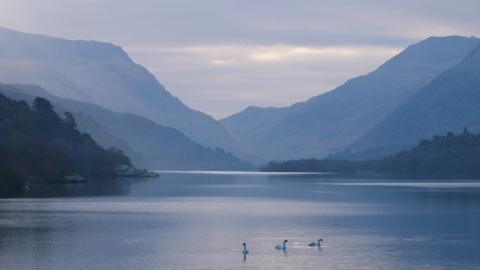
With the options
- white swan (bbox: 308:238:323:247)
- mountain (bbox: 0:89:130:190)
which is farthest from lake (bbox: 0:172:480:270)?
mountain (bbox: 0:89:130:190)

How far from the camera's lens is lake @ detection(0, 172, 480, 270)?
54.6m

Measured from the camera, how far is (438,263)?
5412 centimetres

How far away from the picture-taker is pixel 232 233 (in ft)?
229

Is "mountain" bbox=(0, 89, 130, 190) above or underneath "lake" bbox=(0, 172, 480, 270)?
above

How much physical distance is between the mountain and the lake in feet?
68.2

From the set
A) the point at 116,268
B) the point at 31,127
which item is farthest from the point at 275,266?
the point at 31,127

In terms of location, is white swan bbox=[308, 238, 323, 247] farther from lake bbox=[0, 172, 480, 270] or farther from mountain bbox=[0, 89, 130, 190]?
mountain bbox=[0, 89, 130, 190]

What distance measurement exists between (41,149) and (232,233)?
8181cm

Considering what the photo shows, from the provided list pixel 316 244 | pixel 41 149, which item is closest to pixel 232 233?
pixel 316 244

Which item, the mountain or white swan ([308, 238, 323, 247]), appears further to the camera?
the mountain

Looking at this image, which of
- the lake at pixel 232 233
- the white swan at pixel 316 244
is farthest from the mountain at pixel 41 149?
the white swan at pixel 316 244

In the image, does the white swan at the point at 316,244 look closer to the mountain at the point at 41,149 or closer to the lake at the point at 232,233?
the lake at the point at 232,233

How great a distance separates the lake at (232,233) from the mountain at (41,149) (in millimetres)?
20797

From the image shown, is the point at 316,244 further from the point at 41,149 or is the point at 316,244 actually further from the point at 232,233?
the point at 41,149
